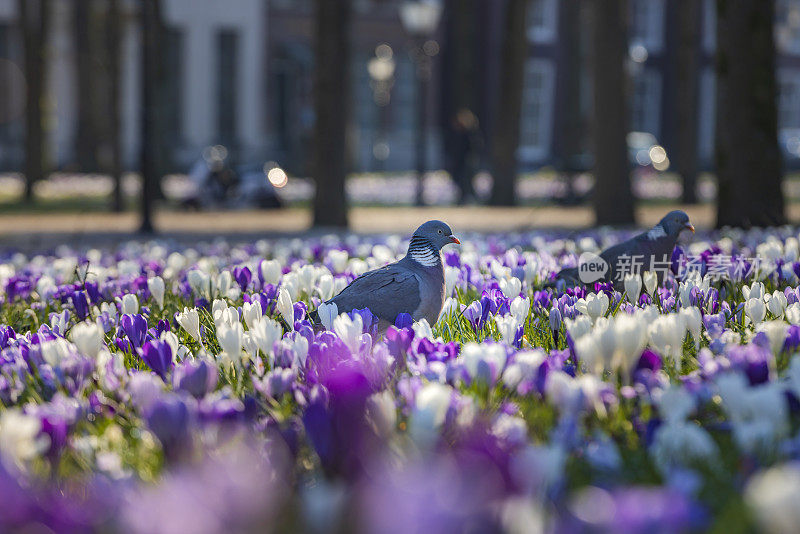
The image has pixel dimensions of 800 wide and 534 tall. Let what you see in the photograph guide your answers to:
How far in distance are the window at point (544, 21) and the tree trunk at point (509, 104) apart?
2542cm

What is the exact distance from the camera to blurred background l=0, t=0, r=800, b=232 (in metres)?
13.9

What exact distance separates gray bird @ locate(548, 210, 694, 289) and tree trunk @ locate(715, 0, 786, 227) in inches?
206

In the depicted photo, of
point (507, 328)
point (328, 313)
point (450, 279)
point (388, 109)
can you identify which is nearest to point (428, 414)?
point (507, 328)

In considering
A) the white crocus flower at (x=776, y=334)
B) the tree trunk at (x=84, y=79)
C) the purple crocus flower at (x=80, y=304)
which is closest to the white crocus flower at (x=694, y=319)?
the white crocus flower at (x=776, y=334)

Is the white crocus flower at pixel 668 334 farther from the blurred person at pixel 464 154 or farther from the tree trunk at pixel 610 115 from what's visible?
the blurred person at pixel 464 154

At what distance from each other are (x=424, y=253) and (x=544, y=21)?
142 feet

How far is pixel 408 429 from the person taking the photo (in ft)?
8.79

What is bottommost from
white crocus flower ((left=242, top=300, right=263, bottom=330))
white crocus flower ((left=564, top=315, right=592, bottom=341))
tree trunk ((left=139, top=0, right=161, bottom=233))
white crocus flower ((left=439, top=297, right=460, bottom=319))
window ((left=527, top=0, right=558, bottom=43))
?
white crocus flower ((left=439, top=297, right=460, bottom=319))

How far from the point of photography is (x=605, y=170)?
1423 centimetres

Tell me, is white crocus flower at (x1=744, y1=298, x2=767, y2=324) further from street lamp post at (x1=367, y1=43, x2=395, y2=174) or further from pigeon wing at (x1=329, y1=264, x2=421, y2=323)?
street lamp post at (x1=367, y1=43, x2=395, y2=174)

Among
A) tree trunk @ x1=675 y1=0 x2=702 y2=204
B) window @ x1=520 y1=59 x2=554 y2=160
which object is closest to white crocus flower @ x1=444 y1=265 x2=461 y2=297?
tree trunk @ x1=675 y1=0 x2=702 y2=204

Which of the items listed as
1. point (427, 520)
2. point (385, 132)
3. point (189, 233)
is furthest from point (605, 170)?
point (385, 132)

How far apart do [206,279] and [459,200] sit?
18044 millimetres

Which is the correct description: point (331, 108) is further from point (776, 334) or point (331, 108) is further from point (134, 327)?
point (776, 334)
